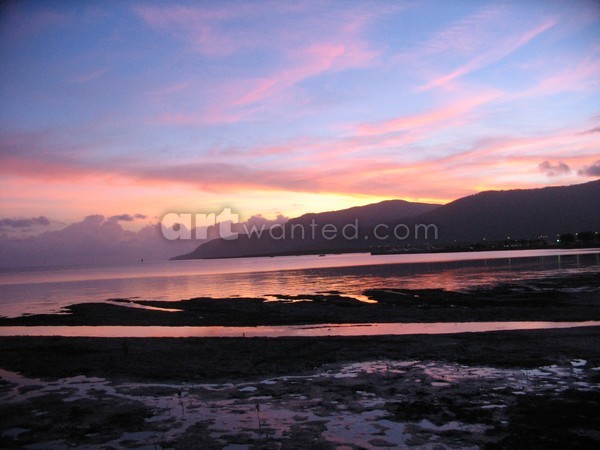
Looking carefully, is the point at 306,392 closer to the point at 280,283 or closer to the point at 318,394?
the point at 318,394

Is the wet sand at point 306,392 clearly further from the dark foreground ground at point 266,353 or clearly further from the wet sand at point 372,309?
the wet sand at point 372,309

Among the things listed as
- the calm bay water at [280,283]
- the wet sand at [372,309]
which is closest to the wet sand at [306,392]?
the wet sand at [372,309]

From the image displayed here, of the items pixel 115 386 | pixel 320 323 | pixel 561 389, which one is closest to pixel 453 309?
pixel 320 323

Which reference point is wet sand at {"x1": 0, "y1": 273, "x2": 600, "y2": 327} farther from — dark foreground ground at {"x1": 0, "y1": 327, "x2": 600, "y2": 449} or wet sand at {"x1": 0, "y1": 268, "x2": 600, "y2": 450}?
dark foreground ground at {"x1": 0, "y1": 327, "x2": 600, "y2": 449}

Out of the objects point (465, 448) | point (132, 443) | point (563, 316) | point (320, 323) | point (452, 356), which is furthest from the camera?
point (320, 323)

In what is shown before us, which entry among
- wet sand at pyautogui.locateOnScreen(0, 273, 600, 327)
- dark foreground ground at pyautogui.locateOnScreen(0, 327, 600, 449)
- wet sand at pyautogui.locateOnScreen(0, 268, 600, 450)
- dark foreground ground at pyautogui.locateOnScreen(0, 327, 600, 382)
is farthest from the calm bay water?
→ dark foreground ground at pyautogui.locateOnScreen(0, 327, 600, 449)

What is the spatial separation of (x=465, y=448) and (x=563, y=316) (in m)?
22.2

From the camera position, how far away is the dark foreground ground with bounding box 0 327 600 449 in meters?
11.0

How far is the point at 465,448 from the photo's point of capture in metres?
10.0

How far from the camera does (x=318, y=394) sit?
14.4 metres

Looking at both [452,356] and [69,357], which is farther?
[69,357]

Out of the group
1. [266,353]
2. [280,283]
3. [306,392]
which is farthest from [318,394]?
[280,283]

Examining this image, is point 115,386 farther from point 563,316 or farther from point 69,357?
point 563,316

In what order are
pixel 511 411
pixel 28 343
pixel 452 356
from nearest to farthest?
1. pixel 511 411
2. pixel 452 356
3. pixel 28 343
